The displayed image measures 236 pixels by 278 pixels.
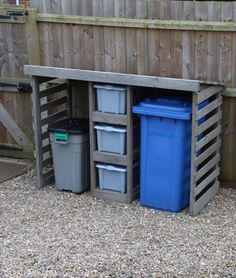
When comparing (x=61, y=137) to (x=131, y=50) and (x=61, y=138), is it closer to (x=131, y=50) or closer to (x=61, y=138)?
(x=61, y=138)

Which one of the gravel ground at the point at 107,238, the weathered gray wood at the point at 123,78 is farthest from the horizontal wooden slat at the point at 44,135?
the weathered gray wood at the point at 123,78

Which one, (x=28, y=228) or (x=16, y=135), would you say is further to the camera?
(x=16, y=135)

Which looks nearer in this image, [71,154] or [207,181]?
[207,181]

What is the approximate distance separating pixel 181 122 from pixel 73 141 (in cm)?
136

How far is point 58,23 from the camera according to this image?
728 cm

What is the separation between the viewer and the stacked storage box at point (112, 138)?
6355 mm

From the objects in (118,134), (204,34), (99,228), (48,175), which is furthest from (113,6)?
(99,228)

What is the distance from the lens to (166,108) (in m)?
6.04

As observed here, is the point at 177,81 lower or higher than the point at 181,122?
higher

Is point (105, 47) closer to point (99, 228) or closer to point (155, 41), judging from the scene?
point (155, 41)

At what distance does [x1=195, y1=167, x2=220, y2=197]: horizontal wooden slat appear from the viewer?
618 cm

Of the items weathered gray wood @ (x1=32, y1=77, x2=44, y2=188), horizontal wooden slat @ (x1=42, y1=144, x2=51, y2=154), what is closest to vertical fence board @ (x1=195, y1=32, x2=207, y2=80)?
weathered gray wood @ (x1=32, y1=77, x2=44, y2=188)

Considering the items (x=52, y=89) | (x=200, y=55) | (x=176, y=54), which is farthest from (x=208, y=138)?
(x=52, y=89)

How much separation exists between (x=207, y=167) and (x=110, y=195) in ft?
3.72
